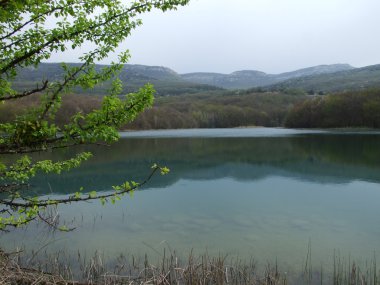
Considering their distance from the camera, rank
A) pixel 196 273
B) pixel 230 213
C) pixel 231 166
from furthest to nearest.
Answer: pixel 231 166 → pixel 230 213 → pixel 196 273

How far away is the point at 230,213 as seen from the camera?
962 inches

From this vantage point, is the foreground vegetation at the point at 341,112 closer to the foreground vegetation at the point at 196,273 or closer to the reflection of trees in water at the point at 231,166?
the reflection of trees in water at the point at 231,166

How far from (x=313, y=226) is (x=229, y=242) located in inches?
239

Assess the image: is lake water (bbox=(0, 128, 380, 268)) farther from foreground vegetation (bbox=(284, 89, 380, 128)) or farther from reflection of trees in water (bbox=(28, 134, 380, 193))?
foreground vegetation (bbox=(284, 89, 380, 128))

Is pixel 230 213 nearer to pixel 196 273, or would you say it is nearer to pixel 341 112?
pixel 196 273

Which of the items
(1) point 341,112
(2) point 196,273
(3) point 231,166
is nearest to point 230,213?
(2) point 196,273

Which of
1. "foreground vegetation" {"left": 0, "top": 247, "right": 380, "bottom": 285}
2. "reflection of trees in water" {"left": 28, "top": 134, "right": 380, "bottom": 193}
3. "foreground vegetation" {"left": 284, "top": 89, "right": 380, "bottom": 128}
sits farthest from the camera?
"foreground vegetation" {"left": 284, "top": 89, "right": 380, "bottom": 128}

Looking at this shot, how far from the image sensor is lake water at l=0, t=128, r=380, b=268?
17.0 metres

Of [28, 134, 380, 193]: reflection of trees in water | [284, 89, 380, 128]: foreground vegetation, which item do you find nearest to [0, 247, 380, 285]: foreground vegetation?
[28, 134, 380, 193]: reflection of trees in water

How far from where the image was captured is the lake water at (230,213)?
17.0m

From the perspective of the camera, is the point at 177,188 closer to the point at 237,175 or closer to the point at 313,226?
the point at 237,175

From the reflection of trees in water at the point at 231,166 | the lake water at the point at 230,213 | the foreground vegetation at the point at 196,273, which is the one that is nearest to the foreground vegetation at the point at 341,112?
the reflection of trees in water at the point at 231,166

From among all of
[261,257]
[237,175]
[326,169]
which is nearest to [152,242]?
[261,257]

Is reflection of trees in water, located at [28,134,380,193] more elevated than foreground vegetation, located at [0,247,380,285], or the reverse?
foreground vegetation, located at [0,247,380,285]
